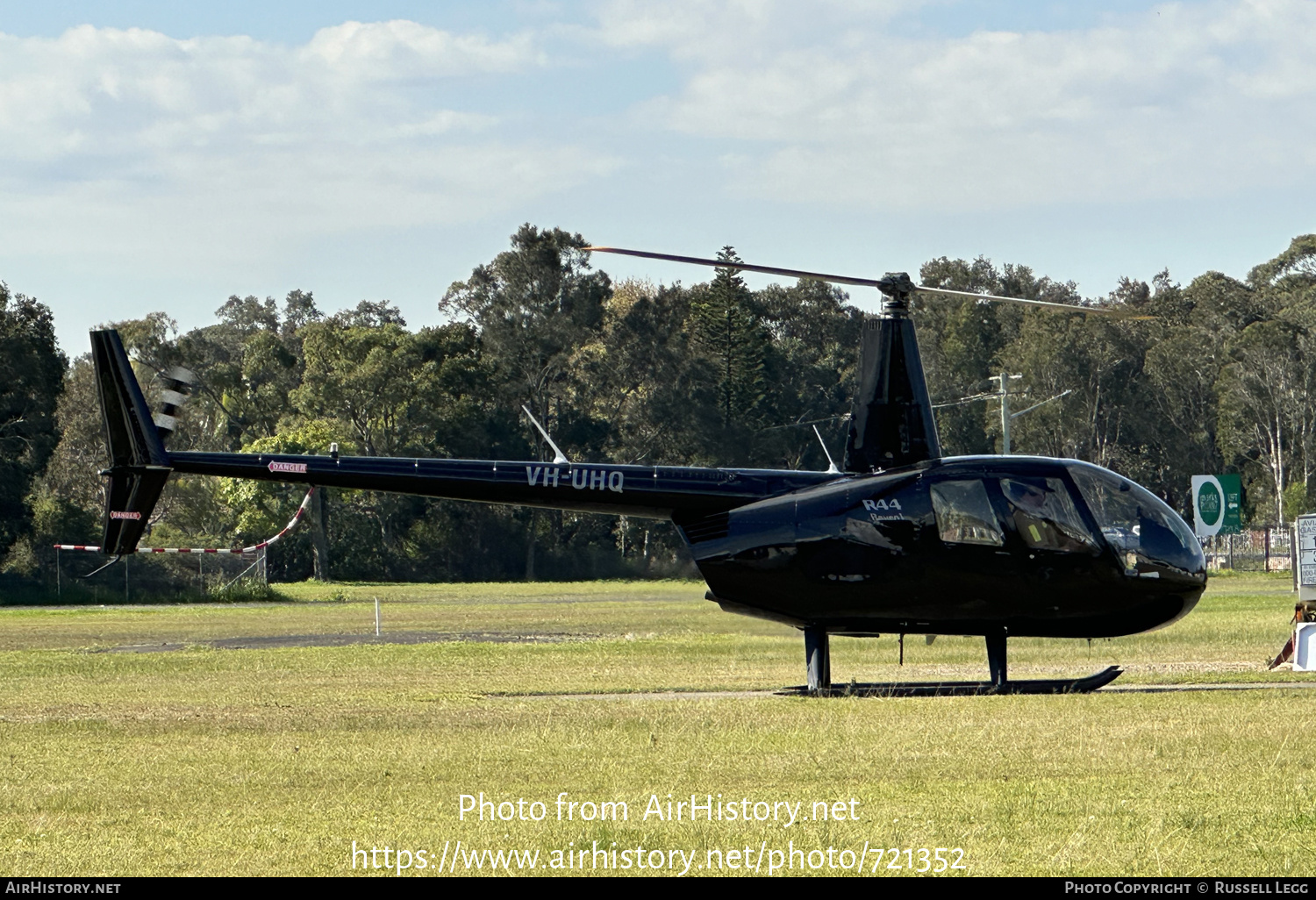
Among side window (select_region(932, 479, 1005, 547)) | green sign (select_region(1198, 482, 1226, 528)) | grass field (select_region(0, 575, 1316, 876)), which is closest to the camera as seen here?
grass field (select_region(0, 575, 1316, 876))

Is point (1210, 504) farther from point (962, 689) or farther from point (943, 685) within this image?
point (962, 689)

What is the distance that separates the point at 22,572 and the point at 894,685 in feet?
177

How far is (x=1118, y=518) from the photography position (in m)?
17.8

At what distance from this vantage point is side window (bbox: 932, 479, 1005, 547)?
58.1 feet

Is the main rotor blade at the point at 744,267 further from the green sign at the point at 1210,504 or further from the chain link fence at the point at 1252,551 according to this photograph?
the chain link fence at the point at 1252,551

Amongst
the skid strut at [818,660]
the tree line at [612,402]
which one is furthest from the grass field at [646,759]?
the tree line at [612,402]

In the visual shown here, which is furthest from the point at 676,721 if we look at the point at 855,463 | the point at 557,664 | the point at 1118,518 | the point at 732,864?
the point at 557,664

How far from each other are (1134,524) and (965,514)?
186 centimetres

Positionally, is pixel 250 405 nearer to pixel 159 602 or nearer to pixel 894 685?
pixel 159 602

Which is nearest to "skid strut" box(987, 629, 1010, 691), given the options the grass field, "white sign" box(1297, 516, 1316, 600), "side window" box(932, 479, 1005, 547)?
the grass field

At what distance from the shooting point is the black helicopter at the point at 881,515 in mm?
17703

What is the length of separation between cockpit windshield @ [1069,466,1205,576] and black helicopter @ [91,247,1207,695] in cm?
2

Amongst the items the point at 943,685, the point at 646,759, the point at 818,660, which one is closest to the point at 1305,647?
the point at 943,685

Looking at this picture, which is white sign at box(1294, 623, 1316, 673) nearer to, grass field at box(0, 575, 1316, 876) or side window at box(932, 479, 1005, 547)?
grass field at box(0, 575, 1316, 876)
